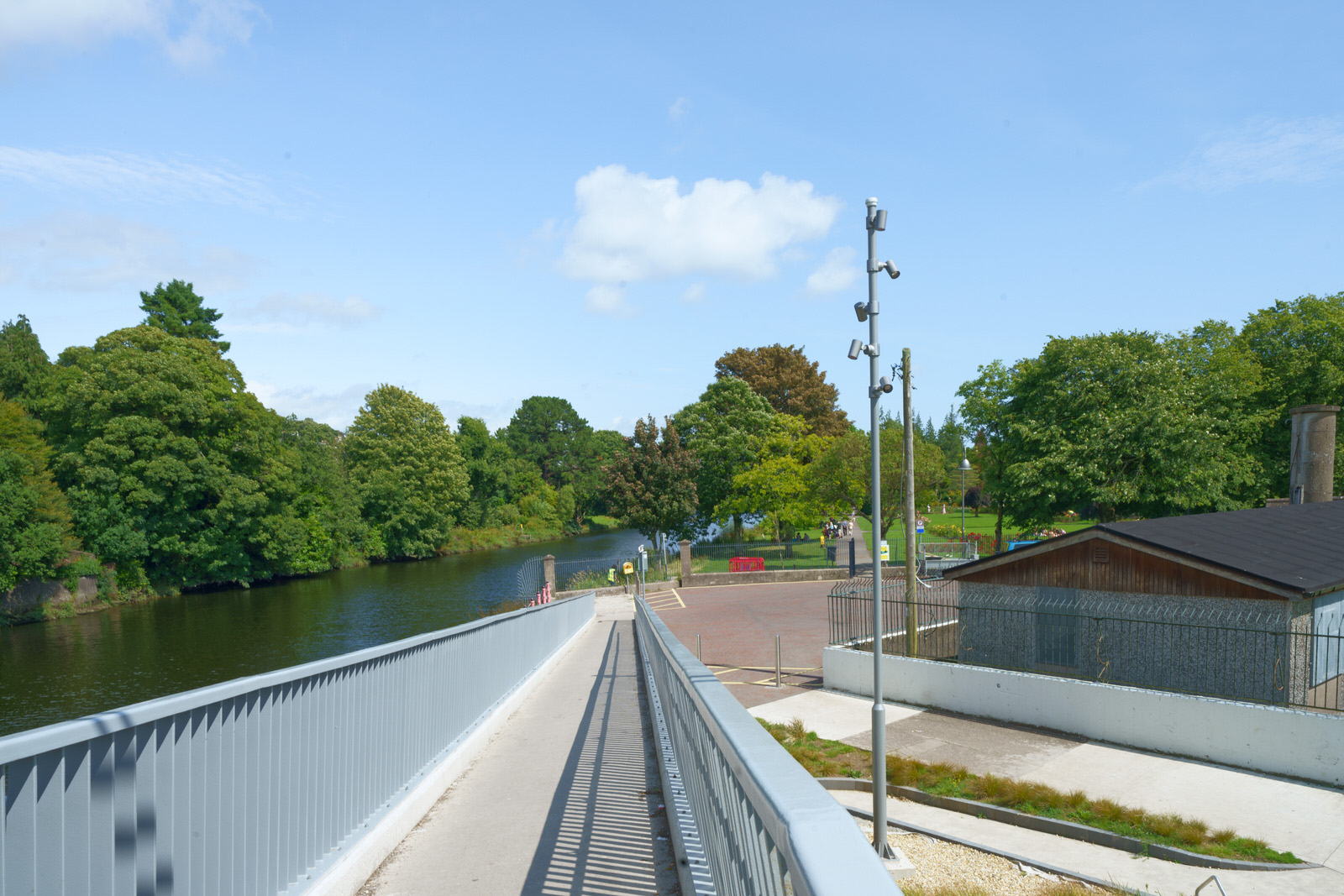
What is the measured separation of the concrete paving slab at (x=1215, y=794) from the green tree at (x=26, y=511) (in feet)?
140

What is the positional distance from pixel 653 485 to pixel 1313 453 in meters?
32.6

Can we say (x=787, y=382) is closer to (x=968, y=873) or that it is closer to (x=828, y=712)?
(x=828, y=712)

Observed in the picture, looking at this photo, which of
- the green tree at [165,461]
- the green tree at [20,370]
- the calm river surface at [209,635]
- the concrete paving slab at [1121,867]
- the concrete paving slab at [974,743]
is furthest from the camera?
the green tree at [20,370]

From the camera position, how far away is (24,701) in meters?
25.0

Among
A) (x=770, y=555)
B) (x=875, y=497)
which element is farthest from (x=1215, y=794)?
(x=770, y=555)

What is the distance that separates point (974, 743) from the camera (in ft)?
45.2

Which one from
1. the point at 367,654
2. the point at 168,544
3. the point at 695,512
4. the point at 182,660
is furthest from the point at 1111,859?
the point at 168,544

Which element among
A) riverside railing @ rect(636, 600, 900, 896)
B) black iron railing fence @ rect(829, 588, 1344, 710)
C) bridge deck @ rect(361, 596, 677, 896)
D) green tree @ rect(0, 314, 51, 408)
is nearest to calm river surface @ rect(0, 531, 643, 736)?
green tree @ rect(0, 314, 51, 408)

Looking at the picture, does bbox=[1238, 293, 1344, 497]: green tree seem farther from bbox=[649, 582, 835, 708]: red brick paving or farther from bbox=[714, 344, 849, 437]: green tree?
bbox=[714, 344, 849, 437]: green tree

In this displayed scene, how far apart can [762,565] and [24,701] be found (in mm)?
31471

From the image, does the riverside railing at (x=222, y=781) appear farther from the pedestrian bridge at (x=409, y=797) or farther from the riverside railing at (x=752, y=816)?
the riverside railing at (x=752, y=816)

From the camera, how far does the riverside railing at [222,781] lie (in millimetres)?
2314

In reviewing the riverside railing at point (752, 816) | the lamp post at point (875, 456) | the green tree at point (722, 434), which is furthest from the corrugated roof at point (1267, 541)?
the green tree at point (722, 434)

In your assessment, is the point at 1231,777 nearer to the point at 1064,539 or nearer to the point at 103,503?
the point at 1064,539
